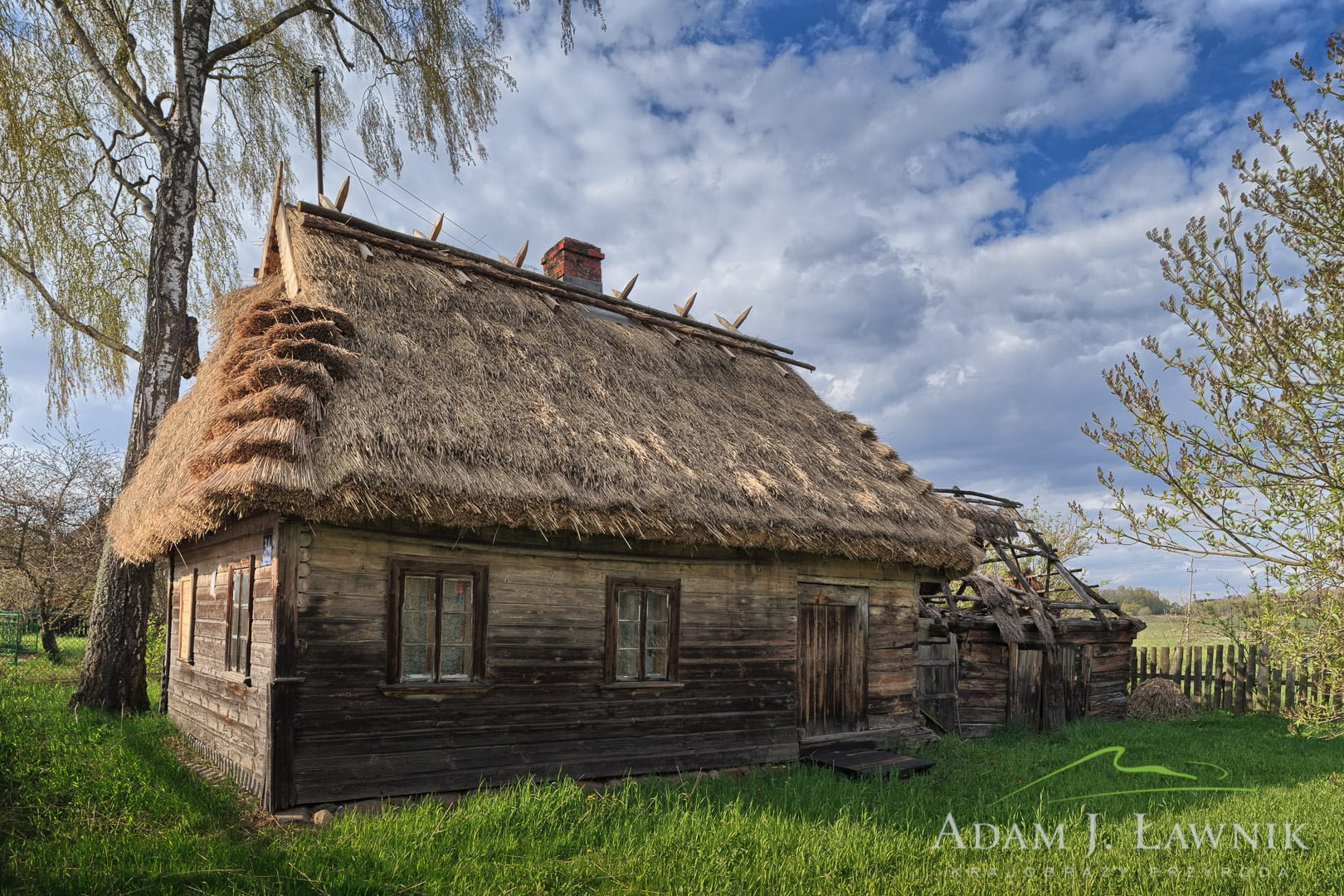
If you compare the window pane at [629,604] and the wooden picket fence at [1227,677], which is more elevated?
the window pane at [629,604]

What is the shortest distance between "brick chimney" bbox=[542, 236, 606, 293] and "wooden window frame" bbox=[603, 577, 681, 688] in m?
5.36

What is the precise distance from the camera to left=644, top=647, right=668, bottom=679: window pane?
8633mm

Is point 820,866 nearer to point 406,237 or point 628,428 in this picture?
point 628,428

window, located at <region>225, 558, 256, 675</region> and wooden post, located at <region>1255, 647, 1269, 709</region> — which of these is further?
wooden post, located at <region>1255, 647, 1269, 709</region>

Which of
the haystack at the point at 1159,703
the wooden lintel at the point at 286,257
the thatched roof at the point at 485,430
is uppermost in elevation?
the wooden lintel at the point at 286,257

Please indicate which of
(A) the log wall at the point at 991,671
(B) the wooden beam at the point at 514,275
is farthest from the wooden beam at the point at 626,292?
(A) the log wall at the point at 991,671

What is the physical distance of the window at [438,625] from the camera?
7.18 metres

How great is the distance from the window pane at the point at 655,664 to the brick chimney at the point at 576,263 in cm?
584

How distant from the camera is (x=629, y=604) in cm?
859

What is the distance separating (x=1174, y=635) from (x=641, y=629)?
36.0 meters

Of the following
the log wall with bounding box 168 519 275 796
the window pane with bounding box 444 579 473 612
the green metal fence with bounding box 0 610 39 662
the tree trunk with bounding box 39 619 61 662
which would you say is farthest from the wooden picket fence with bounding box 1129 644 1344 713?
the green metal fence with bounding box 0 610 39 662

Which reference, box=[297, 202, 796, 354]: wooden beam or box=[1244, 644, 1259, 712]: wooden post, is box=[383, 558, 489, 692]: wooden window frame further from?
box=[1244, 644, 1259, 712]: wooden post

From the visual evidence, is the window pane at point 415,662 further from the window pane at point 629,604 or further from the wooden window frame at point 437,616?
the window pane at point 629,604

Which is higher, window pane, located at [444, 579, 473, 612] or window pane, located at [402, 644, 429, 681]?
window pane, located at [444, 579, 473, 612]
